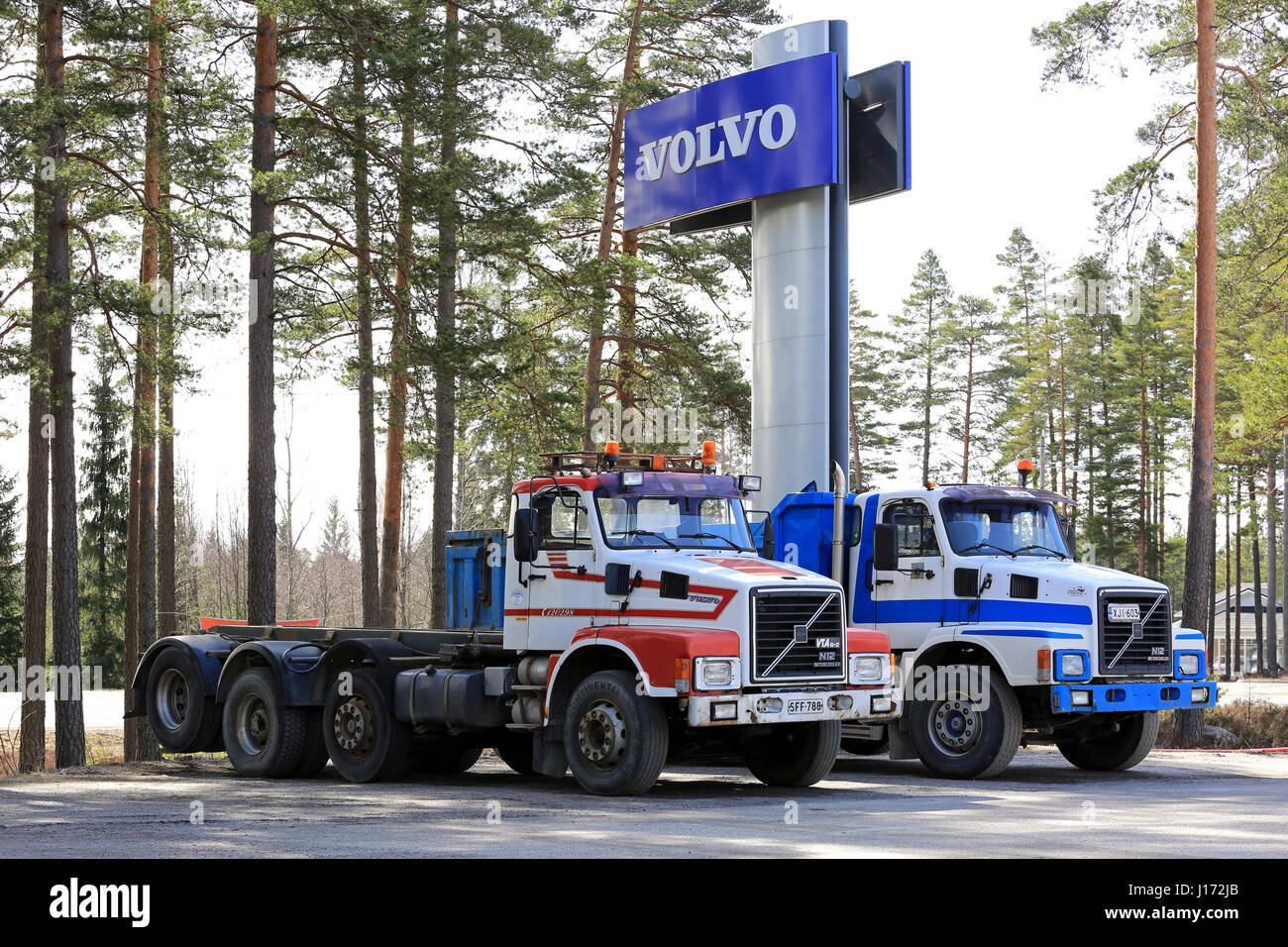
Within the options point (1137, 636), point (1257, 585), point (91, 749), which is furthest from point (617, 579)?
point (1257, 585)

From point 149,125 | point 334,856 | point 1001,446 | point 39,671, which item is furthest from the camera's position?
point 1001,446

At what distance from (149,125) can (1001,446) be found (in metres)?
56.5

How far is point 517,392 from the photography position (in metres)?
27.1

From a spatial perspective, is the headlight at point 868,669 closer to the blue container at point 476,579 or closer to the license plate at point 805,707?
the license plate at point 805,707

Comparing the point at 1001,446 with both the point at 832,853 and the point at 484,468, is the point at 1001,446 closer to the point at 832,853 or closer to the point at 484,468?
the point at 484,468

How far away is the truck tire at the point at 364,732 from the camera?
50.3 feet

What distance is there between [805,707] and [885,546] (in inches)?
140

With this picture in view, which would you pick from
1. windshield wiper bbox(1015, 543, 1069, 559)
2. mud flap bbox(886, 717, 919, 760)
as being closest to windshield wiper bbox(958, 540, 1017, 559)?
windshield wiper bbox(1015, 543, 1069, 559)

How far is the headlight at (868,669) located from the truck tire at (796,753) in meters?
0.69

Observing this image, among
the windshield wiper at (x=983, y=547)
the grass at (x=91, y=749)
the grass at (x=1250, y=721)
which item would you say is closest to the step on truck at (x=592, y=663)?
the windshield wiper at (x=983, y=547)

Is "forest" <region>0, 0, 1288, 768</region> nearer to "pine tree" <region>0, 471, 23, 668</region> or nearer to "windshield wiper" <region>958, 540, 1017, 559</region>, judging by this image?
"windshield wiper" <region>958, 540, 1017, 559</region>

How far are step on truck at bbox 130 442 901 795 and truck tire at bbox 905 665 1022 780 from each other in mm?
2023

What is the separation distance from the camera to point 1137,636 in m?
15.8
